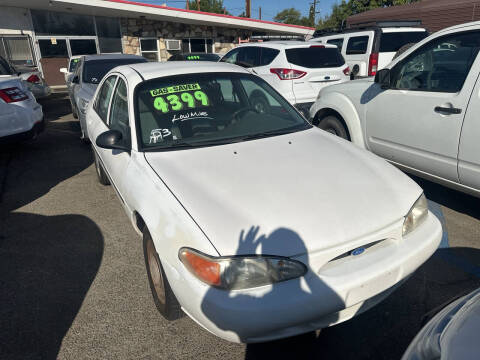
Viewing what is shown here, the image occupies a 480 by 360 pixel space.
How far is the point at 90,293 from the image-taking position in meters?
2.81

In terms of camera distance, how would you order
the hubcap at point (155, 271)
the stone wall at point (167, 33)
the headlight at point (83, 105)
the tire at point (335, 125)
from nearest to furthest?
the hubcap at point (155, 271) < the tire at point (335, 125) < the headlight at point (83, 105) < the stone wall at point (167, 33)

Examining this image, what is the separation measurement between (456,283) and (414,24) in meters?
9.57

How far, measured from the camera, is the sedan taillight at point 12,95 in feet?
18.1

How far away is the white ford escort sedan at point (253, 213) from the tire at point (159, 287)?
0.04ft

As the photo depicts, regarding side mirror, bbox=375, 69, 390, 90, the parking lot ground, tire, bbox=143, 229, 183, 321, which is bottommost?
the parking lot ground

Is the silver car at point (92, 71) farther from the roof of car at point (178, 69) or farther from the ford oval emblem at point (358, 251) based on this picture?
the ford oval emblem at point (358, 251)

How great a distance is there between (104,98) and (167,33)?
641 inches

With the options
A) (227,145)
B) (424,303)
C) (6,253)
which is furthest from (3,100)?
(424,303)

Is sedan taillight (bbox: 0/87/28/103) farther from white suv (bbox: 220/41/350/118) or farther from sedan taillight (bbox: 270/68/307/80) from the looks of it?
sedan taillight (bbox: 270/68/307/80)

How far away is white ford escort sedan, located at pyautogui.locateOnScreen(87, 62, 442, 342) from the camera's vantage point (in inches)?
72.1

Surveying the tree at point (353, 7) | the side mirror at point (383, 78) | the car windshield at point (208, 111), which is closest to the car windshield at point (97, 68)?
the car windshield at point (208, 111)

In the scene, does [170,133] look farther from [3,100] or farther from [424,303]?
[3,100]

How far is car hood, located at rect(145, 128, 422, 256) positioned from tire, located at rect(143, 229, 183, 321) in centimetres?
46

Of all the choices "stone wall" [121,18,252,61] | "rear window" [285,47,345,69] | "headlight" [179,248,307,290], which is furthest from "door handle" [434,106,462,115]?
"stone wall" [121,18,252,61]
